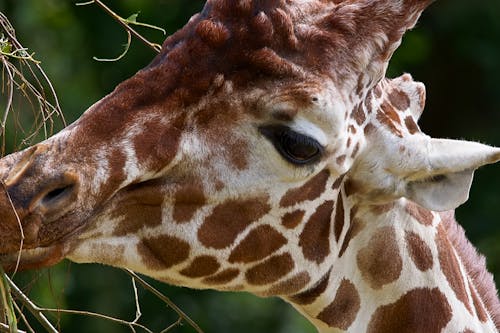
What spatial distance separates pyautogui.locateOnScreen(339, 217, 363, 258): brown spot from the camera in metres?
3.85

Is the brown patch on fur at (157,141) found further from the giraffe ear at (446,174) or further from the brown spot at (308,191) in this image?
the giraffe ear at (446,174)

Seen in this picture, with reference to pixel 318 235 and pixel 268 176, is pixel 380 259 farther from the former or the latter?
pixel 268 176

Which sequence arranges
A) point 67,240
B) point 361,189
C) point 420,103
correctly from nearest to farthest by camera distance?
point 67,240 → point 361,189 → point 420,103

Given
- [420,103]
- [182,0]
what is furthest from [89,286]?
[420,103]

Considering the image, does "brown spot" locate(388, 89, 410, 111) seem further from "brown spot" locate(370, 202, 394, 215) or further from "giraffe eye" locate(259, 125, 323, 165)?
"giraffe eye" locate(259, 125, 323, 165)

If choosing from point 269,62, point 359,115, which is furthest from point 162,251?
point 359,115

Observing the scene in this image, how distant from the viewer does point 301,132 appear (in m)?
3.51

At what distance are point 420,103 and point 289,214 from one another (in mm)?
702

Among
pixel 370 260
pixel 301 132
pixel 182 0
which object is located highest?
pixel 301 132

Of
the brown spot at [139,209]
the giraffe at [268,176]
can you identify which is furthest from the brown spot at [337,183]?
the brown spot at [139,209]

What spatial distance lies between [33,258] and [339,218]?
3.30 feet

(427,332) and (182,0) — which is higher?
(427,332)

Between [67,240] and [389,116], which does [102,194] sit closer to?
[67,240]

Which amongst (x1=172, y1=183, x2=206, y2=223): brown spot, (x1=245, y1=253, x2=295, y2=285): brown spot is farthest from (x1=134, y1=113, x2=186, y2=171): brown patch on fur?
(x1=245, y1=253, x2=295, y2=285): brown spot
